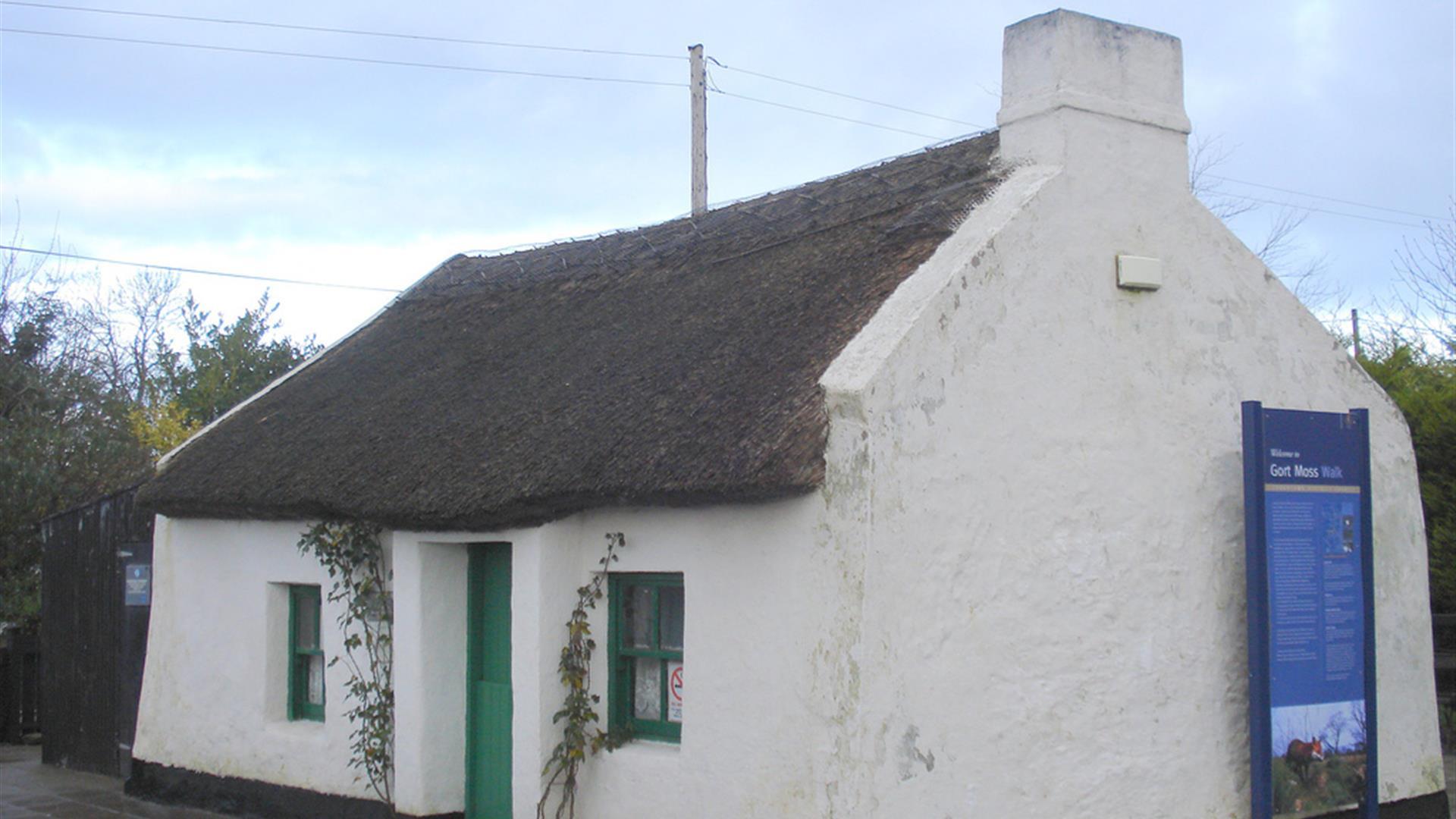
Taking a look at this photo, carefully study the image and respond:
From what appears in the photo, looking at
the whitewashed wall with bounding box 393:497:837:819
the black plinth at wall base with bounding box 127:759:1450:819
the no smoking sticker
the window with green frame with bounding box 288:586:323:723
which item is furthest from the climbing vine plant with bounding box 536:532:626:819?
the window with green frame with bounding box 288:586:323:723

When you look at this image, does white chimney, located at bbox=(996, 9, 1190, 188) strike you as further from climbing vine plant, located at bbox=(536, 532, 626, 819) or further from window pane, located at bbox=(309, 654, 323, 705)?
window pane, located at bbox=(309, 654, 323, 705)

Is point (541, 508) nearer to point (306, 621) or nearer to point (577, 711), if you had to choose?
point (577, 711)

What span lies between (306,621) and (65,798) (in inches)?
117

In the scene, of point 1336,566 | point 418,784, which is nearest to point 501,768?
point 418,784

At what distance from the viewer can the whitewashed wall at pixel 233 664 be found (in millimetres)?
11148

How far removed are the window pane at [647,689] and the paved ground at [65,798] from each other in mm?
4750

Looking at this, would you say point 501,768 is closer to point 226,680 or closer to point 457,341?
point 226,680

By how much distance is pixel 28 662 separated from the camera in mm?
16141

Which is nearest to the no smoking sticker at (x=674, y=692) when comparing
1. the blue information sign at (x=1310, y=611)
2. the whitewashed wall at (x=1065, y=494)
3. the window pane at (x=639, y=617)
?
the window pane at (x=639, y=617)

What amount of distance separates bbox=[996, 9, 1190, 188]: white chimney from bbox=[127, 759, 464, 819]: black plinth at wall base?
6.10m

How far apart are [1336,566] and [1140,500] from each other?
4.79 ft

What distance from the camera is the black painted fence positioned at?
13.4m

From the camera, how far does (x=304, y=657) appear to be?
1187cm

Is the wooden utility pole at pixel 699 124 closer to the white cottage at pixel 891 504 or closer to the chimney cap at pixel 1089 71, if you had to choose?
the white cottage at pixel 891 504
